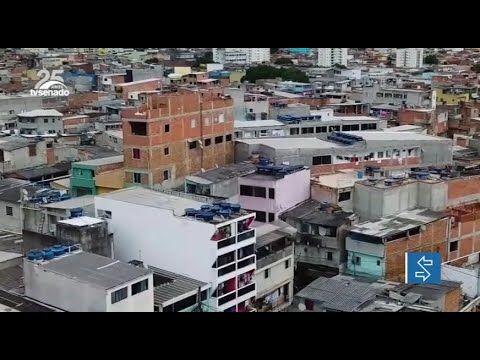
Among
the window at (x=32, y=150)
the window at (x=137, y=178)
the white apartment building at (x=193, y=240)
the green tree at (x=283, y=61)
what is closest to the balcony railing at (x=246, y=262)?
the white apartment building at (x=193, y=240)

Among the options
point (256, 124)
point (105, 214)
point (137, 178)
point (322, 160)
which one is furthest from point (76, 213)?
point (256, 124)

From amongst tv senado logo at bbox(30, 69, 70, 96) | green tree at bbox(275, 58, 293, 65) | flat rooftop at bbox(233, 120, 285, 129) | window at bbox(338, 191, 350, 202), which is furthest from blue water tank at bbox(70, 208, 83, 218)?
green tree at bbox(275, 58, 293, 65)

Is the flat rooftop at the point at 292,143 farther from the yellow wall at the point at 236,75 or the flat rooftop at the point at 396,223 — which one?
the yellow wall at the point at 236,75

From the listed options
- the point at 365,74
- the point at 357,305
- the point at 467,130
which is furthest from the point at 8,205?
the point at 365,74

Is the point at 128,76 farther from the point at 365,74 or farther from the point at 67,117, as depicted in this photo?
the point at 365,74

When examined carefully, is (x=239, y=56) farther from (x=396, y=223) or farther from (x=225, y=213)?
(x=225, y=213)

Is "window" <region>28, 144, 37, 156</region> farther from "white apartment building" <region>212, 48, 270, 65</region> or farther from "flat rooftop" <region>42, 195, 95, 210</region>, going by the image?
"white apartment building" <region>212, 48, 270, 65</region>
